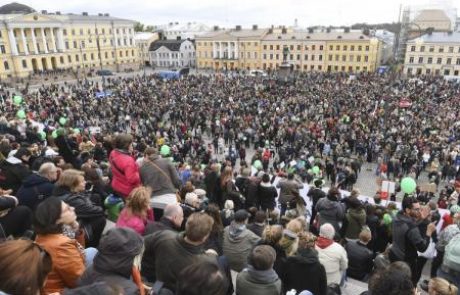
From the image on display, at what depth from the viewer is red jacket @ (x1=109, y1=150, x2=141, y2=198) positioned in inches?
202

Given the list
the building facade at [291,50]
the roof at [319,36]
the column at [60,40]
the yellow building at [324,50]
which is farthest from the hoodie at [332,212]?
the column at [60,40]

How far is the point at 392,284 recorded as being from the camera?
2.91 m

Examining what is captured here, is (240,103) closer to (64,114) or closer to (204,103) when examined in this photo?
(204,103)

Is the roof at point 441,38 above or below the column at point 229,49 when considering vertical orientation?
above

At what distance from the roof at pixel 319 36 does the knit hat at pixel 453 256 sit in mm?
65465

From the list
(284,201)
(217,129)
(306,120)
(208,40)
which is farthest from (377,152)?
(208,40)

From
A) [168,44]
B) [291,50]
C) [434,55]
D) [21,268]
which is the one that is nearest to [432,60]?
[434,55]

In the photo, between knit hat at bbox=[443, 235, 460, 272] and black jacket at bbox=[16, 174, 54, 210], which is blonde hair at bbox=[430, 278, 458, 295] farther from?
black jacket at bbox=[16, 174, 54, 210]

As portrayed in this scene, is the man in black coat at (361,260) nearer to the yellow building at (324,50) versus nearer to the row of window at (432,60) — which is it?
the yellow building at (324,50)

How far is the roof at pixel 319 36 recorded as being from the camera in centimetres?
6462

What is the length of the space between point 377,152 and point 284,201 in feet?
43.1

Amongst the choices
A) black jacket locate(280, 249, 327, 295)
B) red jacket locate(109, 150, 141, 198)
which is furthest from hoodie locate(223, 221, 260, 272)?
red jacket locate(109, 150, 141, 198)

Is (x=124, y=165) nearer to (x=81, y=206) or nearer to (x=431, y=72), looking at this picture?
(x=81, y=206)

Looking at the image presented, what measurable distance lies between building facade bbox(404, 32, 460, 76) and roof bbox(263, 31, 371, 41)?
884cm
